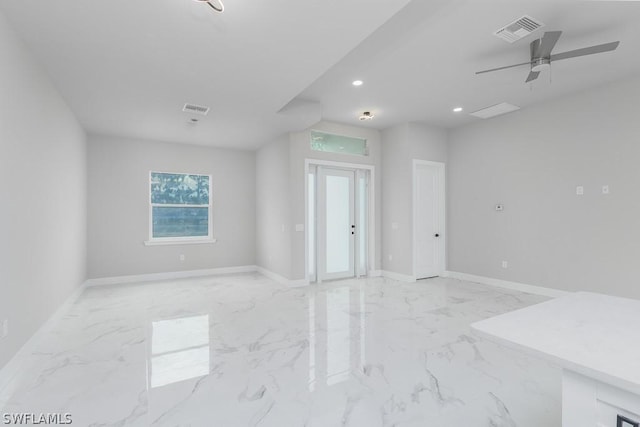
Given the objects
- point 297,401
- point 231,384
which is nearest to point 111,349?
point 231,384

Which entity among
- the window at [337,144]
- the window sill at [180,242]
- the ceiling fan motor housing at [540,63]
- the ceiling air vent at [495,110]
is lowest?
the window sill at [180,242]

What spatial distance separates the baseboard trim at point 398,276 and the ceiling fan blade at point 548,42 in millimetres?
3750

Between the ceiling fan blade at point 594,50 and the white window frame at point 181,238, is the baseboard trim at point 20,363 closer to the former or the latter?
the white window frame at point 181,238

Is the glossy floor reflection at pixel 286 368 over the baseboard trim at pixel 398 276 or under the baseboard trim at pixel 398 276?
under

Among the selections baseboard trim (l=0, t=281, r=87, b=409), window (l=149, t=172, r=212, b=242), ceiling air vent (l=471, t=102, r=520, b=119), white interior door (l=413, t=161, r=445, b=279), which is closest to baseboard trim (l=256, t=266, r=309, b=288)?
window (l=149, t=172, r=212, b=242)

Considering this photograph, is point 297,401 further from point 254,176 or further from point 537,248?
point 254,176

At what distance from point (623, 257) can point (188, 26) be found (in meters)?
5.41

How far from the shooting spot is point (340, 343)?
2.97 meters

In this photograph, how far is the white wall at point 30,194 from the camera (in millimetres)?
2320

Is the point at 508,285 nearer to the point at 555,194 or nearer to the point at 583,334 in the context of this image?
the point at 555,194

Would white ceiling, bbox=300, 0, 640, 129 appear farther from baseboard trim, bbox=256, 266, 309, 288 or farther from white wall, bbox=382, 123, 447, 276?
baseboard trim, bbox=256, 266, 309, 288

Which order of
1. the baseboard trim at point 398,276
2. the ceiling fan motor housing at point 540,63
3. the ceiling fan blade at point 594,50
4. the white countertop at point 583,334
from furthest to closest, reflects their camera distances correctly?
1. the baseboard trim at point 398,276
2. the ceiling fan motor housing at point 540,63
3. the ceiling fan blade at point 594,50
4. the white countertop at point 583,334

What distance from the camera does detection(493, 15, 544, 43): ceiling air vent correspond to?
2.65 meters

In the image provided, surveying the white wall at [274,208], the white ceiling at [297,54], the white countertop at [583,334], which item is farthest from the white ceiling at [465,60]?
the white countertop at [583,334]
